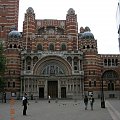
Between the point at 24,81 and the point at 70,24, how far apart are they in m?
21.6

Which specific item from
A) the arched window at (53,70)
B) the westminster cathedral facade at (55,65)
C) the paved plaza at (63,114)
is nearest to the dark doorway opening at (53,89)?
the westminster cathedral facade at (55,65)

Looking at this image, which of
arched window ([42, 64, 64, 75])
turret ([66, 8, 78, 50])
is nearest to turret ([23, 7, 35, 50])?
arched window ([42, 64, 64, 75])

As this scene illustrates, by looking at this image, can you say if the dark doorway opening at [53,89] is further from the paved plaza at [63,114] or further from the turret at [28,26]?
the paved plaza at [63,114]

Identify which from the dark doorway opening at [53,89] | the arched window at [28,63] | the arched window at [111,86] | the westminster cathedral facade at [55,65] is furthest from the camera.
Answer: the arched window at [111,86]

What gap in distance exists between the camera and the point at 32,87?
67125 mm

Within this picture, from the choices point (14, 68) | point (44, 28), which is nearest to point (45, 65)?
point (14, 68)

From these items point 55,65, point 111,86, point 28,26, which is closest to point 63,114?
point 55,65

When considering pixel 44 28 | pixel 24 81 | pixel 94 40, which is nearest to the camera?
pixel 24 81

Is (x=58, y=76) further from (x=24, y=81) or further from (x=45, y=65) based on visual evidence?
(x=24, y=81)

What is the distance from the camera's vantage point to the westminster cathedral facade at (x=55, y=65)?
67.4 meters

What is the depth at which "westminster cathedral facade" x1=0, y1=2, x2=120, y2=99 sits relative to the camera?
67438 mm

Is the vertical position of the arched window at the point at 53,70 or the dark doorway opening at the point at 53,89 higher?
the arched window at the point at 53,70

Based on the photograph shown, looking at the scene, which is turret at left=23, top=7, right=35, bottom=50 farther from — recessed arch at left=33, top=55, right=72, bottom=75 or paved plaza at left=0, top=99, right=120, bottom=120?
paved plaza at left=0, top=99, right=120, bottom=120

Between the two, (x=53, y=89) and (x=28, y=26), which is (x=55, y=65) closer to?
(x=53, y=89)
